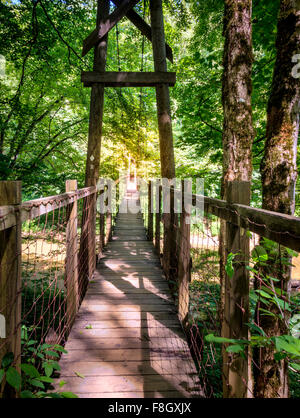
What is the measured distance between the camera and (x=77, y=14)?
5.01m

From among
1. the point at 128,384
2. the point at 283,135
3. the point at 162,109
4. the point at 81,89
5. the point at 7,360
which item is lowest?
the point at 128,384

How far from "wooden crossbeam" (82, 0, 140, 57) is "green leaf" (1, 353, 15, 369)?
4.55 meters

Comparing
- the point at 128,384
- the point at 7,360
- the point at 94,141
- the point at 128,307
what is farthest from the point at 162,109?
the point at 7,360

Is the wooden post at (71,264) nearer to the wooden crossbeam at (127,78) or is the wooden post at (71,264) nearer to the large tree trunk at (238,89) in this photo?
the large tree trunk at (238,89)

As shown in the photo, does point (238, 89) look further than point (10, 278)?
Yes

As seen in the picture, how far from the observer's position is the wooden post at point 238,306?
→ 127cm

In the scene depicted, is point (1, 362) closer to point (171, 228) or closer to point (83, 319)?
point (83, 319)

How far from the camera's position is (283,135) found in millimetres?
2129

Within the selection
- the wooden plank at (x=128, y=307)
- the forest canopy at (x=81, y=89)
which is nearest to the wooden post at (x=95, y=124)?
the forest canopy at (x=81, y=89)

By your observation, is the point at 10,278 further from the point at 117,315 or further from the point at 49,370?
the point at 117,315

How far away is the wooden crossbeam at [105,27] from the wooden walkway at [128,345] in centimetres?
380

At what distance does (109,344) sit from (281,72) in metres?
2.80

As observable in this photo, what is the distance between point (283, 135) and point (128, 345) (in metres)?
2.26

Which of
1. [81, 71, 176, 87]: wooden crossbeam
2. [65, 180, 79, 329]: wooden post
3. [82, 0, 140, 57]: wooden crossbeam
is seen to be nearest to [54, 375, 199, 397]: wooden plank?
[65, 180, 79, 329]: wooden post
